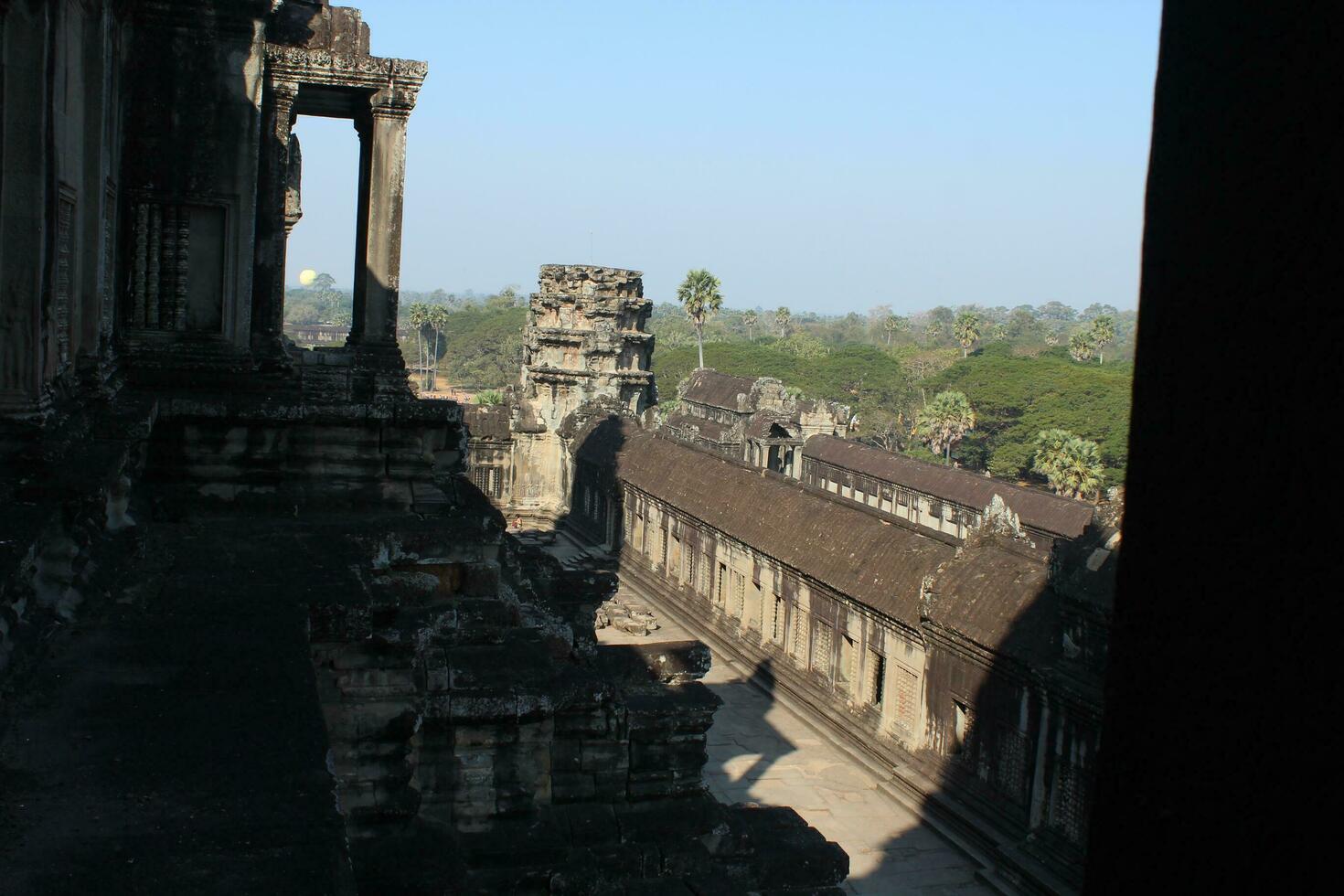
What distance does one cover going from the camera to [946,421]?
6994 centimetres

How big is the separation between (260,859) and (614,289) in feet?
130

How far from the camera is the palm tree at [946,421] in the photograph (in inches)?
2751

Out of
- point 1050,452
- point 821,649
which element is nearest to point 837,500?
point 821,649

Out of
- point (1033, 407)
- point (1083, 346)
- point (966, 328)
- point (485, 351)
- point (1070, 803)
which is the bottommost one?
point (1070, 803)

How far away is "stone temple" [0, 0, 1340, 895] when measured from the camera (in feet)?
4.27

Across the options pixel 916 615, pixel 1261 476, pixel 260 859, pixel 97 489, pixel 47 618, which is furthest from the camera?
pixel 916 615

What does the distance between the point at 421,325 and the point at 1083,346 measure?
57820 millimetres

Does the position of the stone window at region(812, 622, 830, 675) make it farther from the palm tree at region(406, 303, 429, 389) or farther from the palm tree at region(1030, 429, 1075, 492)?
the palm tree at region(406, 303, 429, 389)

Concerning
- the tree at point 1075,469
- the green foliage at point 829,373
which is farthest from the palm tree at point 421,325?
the tree at point 1075,469

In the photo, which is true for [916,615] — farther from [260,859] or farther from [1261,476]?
[1261,476]

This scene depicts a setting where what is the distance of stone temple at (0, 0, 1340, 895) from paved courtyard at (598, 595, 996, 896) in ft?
0.73

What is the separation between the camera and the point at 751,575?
2634 cm

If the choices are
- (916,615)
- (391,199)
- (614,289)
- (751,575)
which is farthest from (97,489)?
(614,289)

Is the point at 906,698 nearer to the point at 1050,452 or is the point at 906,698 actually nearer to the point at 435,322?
the point at 1050,452
